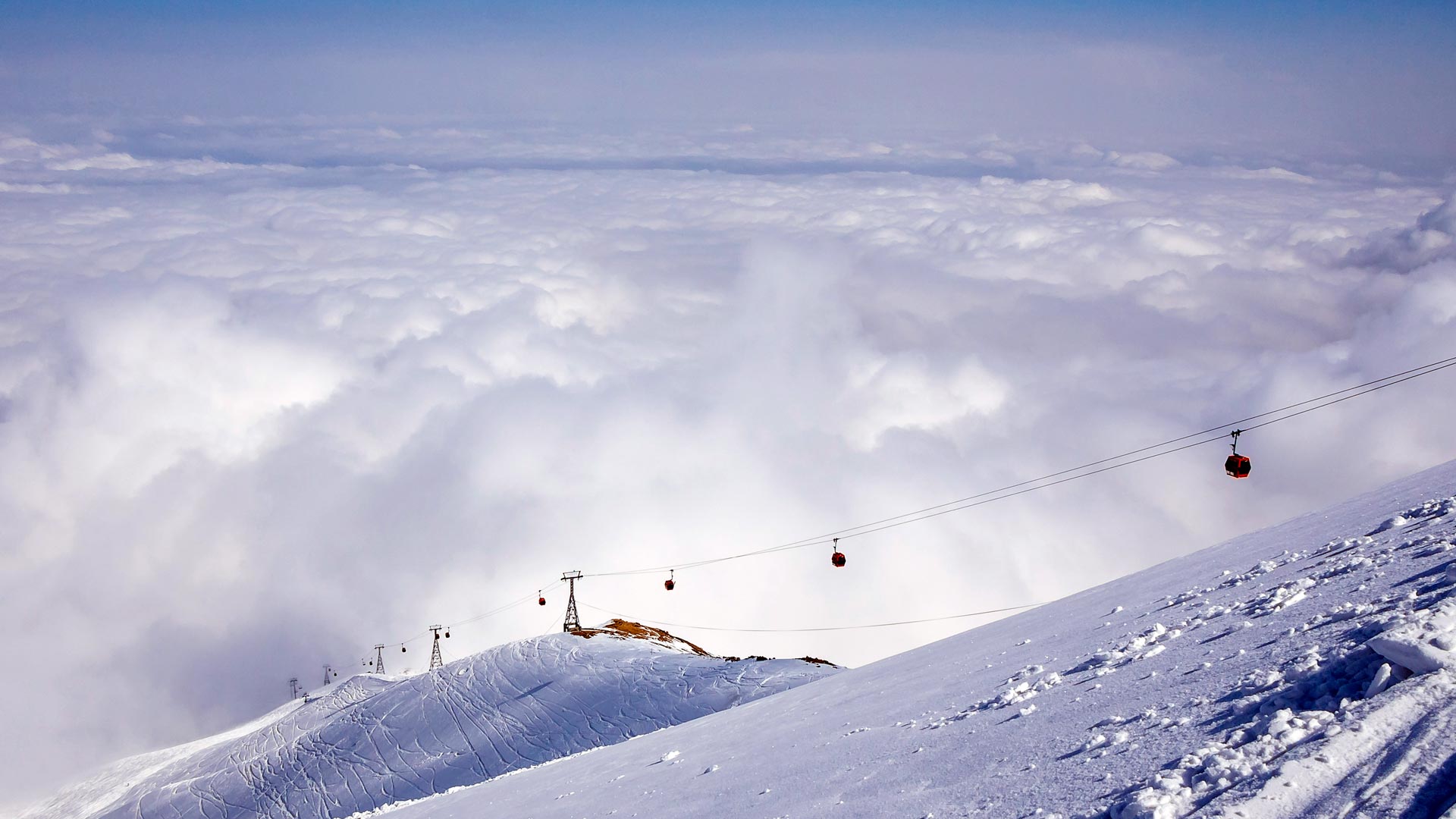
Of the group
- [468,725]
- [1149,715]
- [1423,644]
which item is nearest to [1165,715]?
[1149,715]

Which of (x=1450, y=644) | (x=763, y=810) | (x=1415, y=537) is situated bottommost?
(x=763, y=810)

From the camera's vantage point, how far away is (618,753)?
18.9m

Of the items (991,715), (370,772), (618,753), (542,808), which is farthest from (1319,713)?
(370,772)

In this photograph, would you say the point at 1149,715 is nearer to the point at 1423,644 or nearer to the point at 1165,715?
the point at 1165,715

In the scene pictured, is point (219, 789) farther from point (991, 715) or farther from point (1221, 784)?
point (1221, 784)

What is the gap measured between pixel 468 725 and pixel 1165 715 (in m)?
35.1

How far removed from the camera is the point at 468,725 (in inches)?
1533

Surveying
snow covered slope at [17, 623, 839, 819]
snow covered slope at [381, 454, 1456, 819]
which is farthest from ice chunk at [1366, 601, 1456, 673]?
snow covered slope at [17, 623, 839, 819]

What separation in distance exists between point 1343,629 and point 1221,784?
3044mm

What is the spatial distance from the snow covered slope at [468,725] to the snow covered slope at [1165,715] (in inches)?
751

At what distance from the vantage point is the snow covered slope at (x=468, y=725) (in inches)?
1420

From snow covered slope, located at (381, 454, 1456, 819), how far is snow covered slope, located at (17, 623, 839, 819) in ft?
62.5

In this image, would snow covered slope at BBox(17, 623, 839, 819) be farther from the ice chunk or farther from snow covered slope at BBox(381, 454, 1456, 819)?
the ice chunk

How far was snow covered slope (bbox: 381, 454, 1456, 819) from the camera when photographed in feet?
20.4
